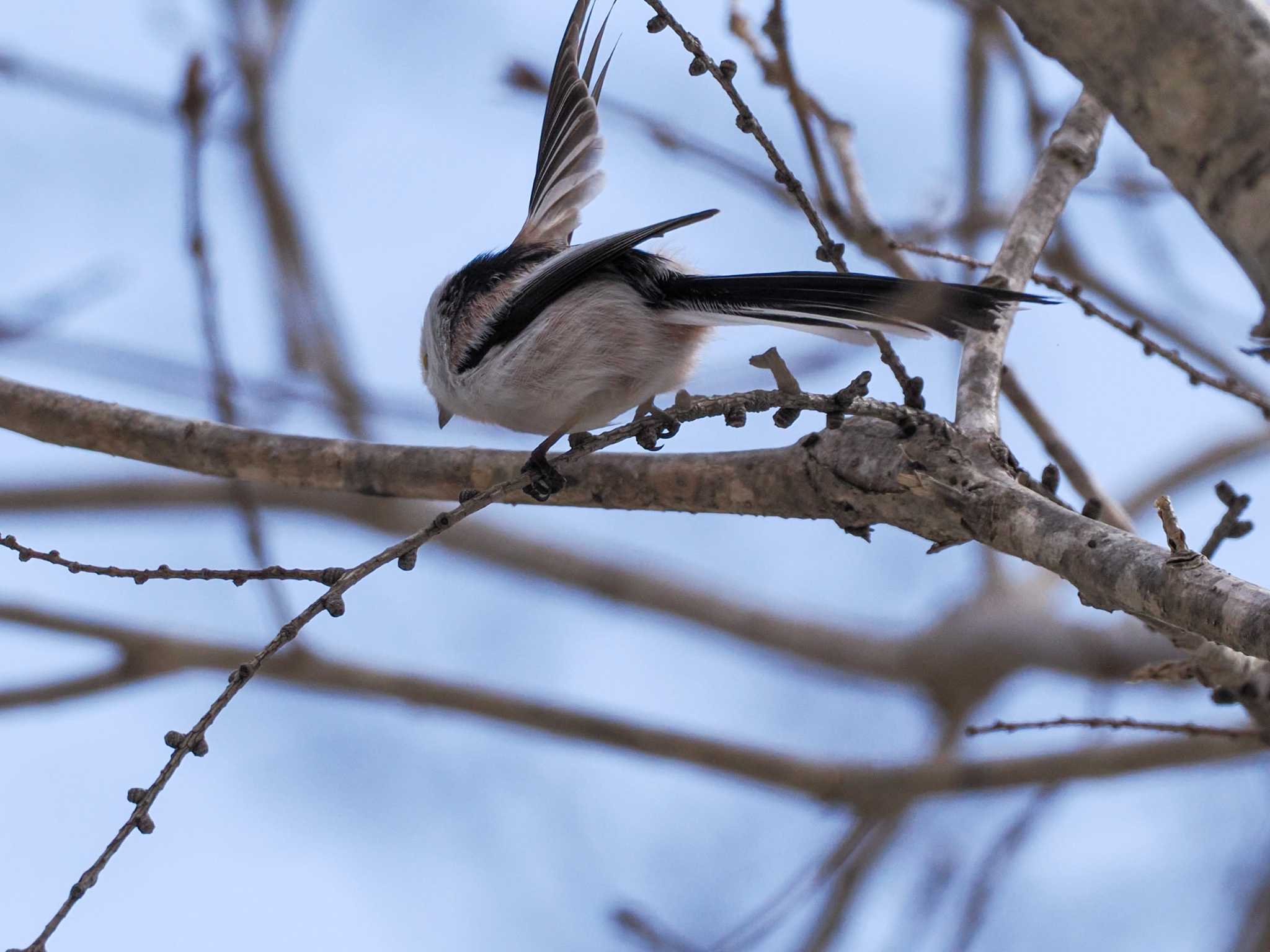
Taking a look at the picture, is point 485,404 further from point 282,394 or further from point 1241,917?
point 1241,917

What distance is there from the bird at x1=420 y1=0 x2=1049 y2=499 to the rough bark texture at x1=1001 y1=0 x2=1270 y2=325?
94 centimetres

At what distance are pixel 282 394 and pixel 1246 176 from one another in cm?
313

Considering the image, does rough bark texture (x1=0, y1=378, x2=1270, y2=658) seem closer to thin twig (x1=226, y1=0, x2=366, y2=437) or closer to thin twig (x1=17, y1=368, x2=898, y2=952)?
thin twig (x1=17, y1=368, x2=898, y2=952)

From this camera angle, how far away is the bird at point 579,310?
2084 mm

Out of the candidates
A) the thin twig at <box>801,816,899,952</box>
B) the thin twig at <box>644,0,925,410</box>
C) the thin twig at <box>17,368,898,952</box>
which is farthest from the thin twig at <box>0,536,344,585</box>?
the thin twig at <box>801,816,899,952</box>

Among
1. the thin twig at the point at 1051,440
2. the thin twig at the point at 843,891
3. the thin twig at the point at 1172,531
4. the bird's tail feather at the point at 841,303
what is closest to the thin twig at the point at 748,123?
the bird's tail feather at the point at 841,303

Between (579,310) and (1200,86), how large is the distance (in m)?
1.56

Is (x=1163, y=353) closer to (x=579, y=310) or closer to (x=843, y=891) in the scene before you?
(x=579, y=310)

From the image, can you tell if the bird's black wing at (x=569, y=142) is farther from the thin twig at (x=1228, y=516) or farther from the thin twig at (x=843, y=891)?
the thin twig at (x=843, y=891)

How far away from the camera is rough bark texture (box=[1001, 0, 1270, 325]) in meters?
0.94

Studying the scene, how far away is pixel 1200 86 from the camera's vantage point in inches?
37.5

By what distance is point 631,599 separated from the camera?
14.8ft

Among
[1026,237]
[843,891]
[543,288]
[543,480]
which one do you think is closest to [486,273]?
[543,288]

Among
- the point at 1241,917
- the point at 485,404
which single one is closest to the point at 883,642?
the point at 1241,917
